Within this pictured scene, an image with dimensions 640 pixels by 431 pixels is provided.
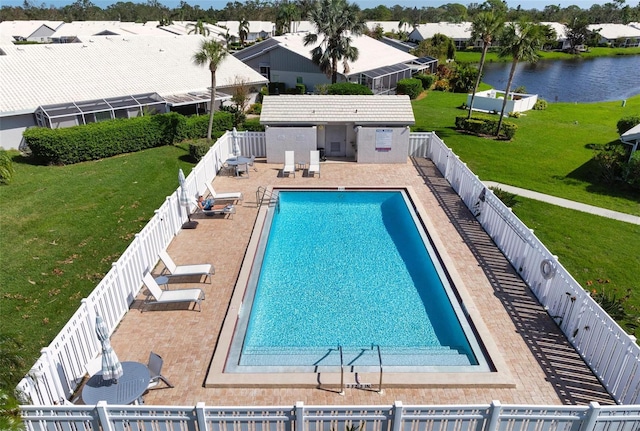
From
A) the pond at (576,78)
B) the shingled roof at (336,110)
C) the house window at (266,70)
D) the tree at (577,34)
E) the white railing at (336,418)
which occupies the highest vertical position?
the tree at (577,34)

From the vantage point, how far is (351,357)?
30.2ft

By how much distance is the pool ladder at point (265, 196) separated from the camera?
1694cm

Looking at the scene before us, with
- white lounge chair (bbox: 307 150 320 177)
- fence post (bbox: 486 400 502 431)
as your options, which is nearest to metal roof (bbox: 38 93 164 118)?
white lounge chair (bbox: 307 150 320 177)

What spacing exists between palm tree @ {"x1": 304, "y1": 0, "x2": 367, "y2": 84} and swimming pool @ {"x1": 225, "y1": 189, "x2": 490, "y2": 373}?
920 inches

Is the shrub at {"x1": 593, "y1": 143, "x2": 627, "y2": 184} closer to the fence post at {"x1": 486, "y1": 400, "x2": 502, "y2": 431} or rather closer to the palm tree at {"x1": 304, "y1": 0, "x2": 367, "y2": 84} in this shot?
the fence post at {"x1": 486, "y1": 400, "x2": 502, "y2": 431}

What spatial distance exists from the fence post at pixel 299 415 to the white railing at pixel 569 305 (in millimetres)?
5868

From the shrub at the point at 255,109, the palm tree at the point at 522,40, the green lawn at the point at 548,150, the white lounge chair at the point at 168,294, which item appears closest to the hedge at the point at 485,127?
the green lawn at the point at 548,150

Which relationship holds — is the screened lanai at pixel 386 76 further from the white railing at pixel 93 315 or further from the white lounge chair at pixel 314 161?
the white railing at pixel 93 315

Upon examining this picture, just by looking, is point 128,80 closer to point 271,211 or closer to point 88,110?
point 88,110

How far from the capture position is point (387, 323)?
35.5 ft

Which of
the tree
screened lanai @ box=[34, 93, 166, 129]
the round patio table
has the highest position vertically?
the tree

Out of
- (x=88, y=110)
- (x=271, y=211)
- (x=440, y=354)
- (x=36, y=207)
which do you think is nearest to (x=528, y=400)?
(x=440, y=354)

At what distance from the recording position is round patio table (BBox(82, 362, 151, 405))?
23.8ft

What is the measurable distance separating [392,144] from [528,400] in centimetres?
1447
